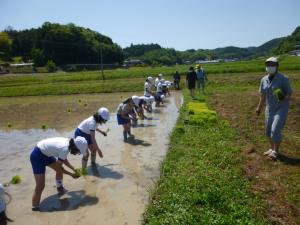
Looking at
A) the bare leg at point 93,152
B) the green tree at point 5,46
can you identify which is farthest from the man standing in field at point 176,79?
the green tree at point 5,46

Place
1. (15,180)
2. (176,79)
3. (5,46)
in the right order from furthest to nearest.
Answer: (5,46) < (176,79) < (15,180)

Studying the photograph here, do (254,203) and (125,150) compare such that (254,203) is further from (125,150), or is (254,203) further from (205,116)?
(205,116)

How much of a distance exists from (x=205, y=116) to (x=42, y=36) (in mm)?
74009

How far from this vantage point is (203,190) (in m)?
6.32

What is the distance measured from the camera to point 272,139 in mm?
7875

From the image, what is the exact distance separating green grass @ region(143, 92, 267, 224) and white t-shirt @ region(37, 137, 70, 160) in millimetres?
1840

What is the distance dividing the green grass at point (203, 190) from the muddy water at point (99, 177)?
0.44 m

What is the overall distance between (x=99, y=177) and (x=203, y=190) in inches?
113

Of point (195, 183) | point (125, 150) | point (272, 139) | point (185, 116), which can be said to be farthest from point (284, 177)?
point (185, 116)

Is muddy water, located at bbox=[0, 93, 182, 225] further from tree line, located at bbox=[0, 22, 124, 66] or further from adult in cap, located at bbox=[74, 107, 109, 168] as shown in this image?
tree line, located at bbox=[0, 22, 124, 66]

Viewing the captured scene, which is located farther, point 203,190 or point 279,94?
point 279,94

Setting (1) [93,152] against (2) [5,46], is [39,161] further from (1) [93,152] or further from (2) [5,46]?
(2) [5,46]

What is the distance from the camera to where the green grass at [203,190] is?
5.45 meters

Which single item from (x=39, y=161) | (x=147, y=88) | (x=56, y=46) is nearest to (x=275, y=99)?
(x=39, y=161)
